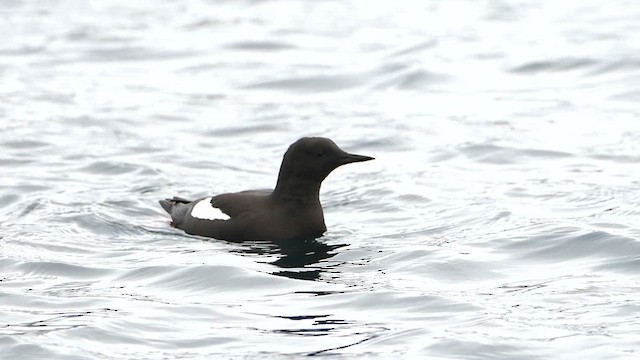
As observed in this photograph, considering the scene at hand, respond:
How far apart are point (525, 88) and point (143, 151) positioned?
5.06 metres

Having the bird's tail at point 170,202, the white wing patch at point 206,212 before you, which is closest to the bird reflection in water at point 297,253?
the white wing patch at point 206,212

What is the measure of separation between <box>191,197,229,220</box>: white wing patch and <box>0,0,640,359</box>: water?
0.25 m

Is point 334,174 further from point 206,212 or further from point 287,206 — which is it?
point 287,206

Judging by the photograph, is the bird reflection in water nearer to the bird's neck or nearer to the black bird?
the black bird

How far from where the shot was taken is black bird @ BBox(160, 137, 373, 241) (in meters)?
10.7

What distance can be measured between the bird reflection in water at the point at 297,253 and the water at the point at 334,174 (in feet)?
0.11

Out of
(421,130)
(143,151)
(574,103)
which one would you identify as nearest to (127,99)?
(143,151)

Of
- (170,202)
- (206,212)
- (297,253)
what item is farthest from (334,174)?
(297,253)

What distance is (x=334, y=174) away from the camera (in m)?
13.7

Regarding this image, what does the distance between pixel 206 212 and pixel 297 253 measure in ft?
3.44

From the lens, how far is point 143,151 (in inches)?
580

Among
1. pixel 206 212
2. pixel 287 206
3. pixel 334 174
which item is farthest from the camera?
pixel 334 174

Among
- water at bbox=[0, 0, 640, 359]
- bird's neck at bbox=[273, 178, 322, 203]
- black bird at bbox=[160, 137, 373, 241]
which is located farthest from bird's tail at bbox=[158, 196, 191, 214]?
bird's neck at bbox=[273, 178, 322, 203]

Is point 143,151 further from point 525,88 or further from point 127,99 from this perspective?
point 525,88
